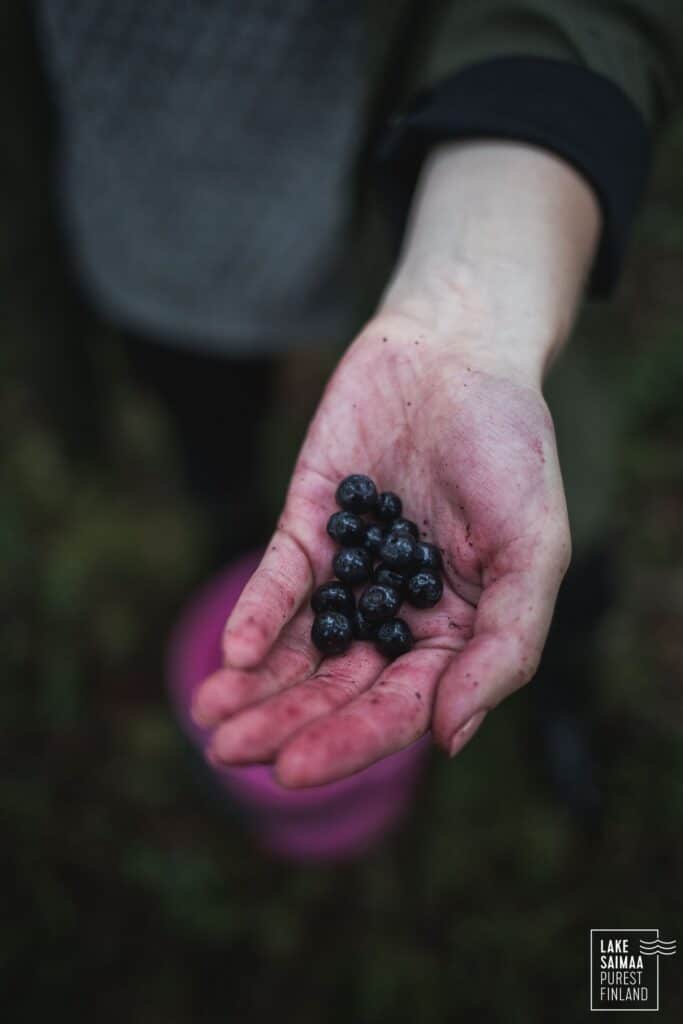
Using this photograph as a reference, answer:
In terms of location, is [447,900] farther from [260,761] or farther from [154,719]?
[260,761]

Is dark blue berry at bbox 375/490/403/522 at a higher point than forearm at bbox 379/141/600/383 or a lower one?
lower

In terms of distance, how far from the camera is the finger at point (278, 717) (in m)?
1.33

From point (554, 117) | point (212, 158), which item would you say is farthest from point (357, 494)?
point (212, 158)

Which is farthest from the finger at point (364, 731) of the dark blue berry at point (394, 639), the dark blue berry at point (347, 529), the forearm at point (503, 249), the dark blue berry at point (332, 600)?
the forearm at point (503, 249)

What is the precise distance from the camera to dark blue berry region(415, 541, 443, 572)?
1749 millimetres

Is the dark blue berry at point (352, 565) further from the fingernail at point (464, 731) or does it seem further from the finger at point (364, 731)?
the fingernail at point (464, 731)

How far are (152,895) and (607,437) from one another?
2.33 metres

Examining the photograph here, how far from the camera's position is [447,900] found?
9.59ft

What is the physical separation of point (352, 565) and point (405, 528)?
0.16 metres

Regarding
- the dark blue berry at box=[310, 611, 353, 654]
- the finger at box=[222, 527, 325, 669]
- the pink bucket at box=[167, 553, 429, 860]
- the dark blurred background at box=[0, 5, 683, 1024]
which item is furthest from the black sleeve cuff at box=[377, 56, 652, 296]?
the pink bucket at box=[167, 553, 429, 860]

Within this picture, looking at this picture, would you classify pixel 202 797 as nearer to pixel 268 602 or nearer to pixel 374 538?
pixel 374 538

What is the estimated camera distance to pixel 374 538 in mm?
1796

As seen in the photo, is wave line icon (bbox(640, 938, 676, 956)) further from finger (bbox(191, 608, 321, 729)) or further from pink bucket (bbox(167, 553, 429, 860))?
finger (bbox(191, 608, 321, 729))

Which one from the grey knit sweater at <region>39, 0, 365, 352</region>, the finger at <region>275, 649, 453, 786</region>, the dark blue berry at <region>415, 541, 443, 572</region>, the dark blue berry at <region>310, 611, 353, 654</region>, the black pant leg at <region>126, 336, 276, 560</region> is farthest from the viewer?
the black pant leg at <region>126, 336, 276, 560</region>
